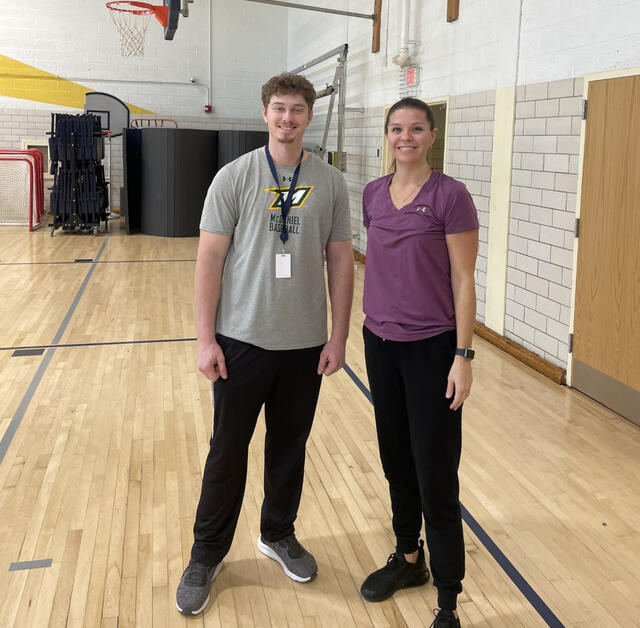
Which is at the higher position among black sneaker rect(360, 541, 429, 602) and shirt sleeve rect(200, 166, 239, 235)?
shirt sleeve rect(200, 166, 239, 235)

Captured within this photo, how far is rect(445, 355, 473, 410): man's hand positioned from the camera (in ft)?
6.50

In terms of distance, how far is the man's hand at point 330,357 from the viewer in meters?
2.25

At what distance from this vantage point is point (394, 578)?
2.36 metres

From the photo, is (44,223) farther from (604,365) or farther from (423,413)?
(423,413)

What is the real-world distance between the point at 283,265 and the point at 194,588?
107cm

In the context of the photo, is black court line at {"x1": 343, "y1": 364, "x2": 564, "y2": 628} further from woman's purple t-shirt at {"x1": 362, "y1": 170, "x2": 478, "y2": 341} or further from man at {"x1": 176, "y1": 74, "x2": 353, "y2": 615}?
woman's purple t-shirt at {"x1": 362, "y1": 170, "x2": 478, "y2": 341}

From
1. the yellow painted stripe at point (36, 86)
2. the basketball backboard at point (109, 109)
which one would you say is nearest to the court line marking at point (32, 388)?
the basketball backboard at point (109, 109)

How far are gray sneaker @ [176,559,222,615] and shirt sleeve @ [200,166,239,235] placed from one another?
109 cm

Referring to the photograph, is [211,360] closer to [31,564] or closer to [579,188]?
[31,564]

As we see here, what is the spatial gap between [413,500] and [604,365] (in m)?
2.38

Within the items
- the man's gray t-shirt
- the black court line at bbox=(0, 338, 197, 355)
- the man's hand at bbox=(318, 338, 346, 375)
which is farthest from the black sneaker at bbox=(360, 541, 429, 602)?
the black court line at bbox=(0, 338, 197, 355)

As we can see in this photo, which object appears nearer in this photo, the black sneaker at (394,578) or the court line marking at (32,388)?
the black sneaker at (394,578)

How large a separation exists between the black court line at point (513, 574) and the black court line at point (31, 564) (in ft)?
5.17

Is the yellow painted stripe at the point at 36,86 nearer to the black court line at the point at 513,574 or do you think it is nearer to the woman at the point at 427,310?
the black court line at the point at 513,574
